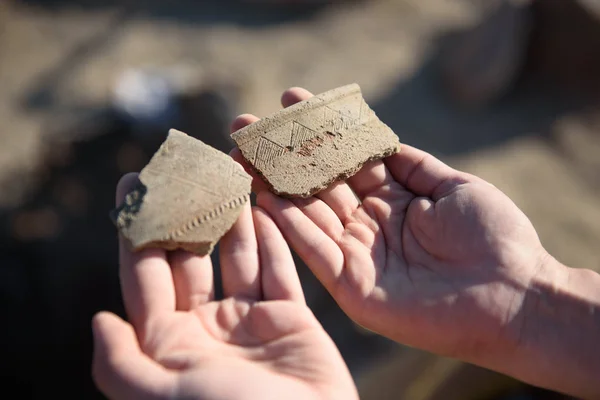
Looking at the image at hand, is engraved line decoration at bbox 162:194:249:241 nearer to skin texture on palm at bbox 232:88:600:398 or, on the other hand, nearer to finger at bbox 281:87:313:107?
skin texture on palm at bbox 232:88:600:398

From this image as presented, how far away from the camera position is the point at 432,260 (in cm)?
200

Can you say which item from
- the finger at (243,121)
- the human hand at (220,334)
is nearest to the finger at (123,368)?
the human hand at (220,334)

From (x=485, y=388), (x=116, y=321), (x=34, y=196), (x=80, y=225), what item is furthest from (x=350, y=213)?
(x=34, y=196)

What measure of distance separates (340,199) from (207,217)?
0.60 meters

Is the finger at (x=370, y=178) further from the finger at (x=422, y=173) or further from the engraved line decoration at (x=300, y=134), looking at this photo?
the engraved line decoration at (x=300, y=134)

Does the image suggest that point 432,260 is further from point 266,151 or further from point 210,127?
point 210,127

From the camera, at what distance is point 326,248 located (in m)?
1.95

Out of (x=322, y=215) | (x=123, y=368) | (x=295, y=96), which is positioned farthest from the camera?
(x=295, y=96)

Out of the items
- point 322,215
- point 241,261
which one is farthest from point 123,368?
point 322,215

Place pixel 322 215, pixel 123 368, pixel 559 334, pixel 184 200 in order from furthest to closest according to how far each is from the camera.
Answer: pixel 322 215 < pixel 184 200 < pixel 559 334 < pixel 123 368

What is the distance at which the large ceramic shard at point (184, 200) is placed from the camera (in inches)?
71.7

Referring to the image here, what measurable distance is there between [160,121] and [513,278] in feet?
10.6

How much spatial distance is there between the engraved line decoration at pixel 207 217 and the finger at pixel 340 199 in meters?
0.39

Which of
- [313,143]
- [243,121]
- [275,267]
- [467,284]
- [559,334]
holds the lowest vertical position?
[559,334]
